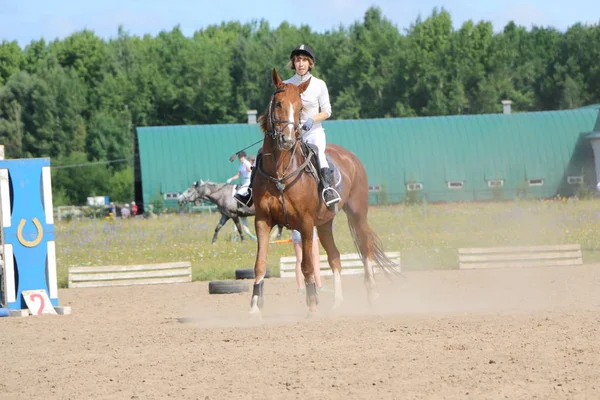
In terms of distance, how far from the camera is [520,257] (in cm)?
1873

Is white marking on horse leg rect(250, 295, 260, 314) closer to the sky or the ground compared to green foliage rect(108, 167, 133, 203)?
closer to the ground

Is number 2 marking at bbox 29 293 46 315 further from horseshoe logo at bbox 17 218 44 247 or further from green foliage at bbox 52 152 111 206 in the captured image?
green foliage at bbox 52 152 111 206

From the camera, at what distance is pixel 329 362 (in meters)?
8.10

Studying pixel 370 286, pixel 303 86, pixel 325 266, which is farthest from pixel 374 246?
pixel 325 266

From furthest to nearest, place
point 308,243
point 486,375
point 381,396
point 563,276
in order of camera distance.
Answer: point 563,276
point 308,243
point 486,375
point 381,396

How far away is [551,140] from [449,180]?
6239mm

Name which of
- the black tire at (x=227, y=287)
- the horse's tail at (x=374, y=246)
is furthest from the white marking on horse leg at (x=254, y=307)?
the black tire at (x=227, y=287)

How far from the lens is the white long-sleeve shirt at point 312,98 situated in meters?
12.1

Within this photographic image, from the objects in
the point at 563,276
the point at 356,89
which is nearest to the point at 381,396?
the point at 563,276

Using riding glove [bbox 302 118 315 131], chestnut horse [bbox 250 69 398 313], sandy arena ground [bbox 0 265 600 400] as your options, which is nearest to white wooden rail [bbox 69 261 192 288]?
sandy arena ground [bbox 0 265 600 400]

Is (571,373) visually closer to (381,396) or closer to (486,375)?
(486,375)

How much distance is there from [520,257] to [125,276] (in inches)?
289

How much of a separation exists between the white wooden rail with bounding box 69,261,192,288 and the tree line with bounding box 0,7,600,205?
61.6 metres

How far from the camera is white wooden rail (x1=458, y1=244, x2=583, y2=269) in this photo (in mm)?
18672
